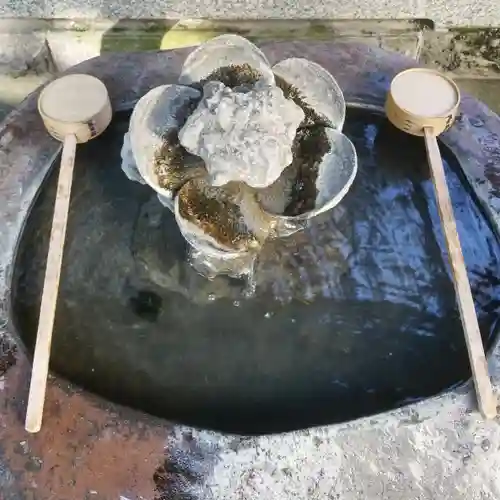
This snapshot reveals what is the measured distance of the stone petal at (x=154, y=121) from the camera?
191 centimetres

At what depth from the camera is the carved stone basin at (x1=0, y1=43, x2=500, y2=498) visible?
6.39 feet

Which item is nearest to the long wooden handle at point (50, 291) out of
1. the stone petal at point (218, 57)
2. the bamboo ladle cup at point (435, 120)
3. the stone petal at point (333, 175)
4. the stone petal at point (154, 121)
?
the stone petal at point (154, 121)

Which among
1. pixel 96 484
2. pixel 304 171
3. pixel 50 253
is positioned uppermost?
pixel 304 171

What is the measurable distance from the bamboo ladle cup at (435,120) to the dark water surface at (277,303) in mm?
97

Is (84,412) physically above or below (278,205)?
below

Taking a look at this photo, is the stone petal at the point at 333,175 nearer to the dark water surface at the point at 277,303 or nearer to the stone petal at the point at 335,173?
Result: the stone petal at the point at 335,173

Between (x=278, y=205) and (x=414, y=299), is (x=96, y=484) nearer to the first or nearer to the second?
(x=278, y=205)

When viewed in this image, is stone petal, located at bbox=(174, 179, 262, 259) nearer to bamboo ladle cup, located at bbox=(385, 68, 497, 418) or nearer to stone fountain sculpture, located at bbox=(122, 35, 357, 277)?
stone fountain sculpture, located at bbox=(122, 35, 357, 277)

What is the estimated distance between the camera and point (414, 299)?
2107 mm

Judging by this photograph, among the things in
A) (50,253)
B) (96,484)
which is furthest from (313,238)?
(96,484)

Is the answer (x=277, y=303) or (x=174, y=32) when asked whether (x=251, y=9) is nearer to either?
(x=174, y=32)

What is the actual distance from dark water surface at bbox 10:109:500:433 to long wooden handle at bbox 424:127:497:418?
0.11 metres

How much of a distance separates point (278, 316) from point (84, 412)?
21.7 inches

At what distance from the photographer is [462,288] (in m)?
1.95
